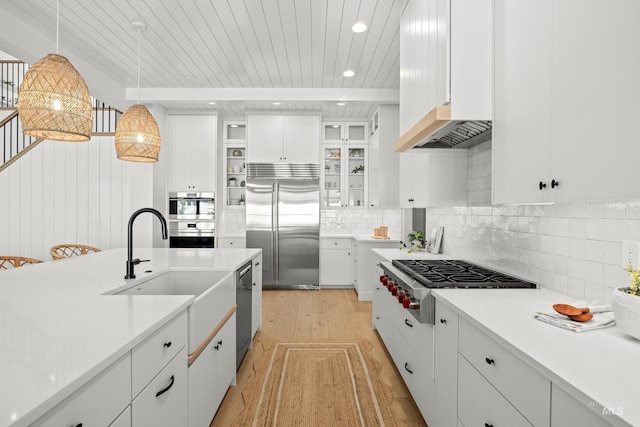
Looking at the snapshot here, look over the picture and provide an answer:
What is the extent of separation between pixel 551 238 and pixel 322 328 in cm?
256

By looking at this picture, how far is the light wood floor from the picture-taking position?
2285mm

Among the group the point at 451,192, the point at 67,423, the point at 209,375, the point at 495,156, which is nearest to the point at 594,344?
the point at 495,156

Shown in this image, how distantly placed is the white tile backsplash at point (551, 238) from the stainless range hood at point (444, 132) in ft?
0.67

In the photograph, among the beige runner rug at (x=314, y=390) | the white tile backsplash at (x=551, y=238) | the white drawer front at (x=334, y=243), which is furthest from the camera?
the white drawer front at (x=334, y=243)

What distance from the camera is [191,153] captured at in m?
5.56

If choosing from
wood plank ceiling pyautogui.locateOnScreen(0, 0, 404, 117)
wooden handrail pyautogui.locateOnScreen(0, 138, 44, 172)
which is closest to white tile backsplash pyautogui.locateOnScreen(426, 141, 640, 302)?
wood plank ceiling pyautogui.locateOnScreen(0, 0, 404, 117)

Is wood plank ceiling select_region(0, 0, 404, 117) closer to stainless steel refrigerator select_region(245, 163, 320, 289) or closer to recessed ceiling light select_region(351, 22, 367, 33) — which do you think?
recessed ceiling light select_region(351, 22, 367, 33)

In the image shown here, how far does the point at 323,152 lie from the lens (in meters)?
6.01

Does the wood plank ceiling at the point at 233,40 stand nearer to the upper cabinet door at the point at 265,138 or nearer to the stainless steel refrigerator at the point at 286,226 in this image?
the upper cabinet door at the point at 265,138

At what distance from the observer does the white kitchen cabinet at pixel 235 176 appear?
19.6ft

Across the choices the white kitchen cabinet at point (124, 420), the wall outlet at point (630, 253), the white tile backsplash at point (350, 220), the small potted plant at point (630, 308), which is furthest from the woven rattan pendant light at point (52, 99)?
the white tile backsplash at point (350, 220)

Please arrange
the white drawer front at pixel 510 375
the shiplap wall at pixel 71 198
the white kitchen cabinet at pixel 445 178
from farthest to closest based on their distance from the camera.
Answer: the shiplap wall at pixel 71 198 < the white kitchen cabinet at pixel 445 178 < the white drawer front at pixel 510 375

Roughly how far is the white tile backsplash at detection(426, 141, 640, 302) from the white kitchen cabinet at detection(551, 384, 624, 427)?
0.81 m

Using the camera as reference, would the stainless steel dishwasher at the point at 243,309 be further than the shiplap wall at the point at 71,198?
No
